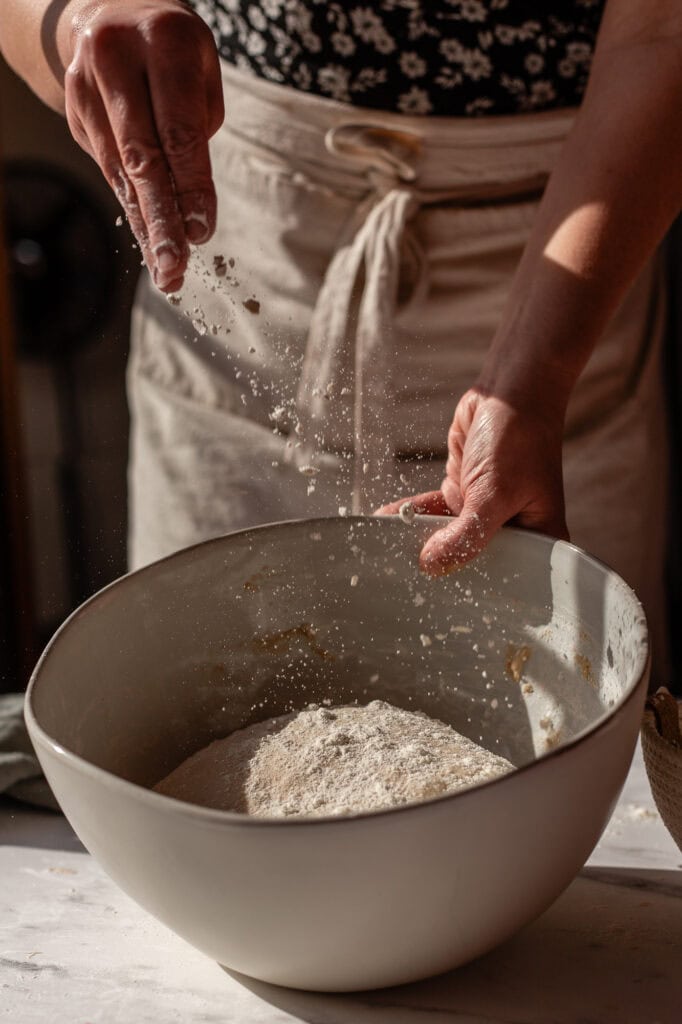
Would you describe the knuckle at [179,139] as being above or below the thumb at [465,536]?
above

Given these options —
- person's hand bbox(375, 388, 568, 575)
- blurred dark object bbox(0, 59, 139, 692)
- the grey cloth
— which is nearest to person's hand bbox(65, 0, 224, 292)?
person's hand bbox(375, 388, 568, 575)

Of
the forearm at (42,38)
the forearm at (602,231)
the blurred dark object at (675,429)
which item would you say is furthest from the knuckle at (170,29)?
the blurred dark object at (675,429)

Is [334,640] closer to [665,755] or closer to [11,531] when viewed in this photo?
[665,755]

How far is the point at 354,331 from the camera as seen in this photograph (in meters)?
1.07

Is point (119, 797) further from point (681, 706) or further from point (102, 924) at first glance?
point (681, 706)

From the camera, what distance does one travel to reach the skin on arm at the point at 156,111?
633mm

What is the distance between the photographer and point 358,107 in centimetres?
104

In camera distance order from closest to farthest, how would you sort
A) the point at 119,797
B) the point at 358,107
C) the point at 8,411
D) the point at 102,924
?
the point at 119,797
the point at 102,924
the point at 358,107
the point at 8,411

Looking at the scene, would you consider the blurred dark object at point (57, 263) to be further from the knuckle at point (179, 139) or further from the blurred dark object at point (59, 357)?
the knuckle at point (179, 139)

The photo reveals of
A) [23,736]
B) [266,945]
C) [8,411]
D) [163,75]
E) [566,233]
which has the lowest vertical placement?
[8,411]

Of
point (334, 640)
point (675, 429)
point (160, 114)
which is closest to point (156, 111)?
point (160, 114)

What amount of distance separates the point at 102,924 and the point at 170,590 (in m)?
0.21

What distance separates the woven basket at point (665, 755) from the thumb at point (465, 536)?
147 millimetres


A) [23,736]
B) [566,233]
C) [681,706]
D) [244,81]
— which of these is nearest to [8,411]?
[244,81]
